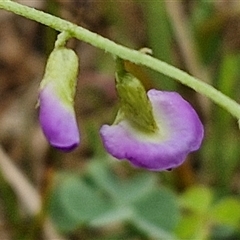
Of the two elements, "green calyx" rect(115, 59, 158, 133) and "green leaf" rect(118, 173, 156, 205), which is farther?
"green leaf" rect(118, 173, 156, 205)

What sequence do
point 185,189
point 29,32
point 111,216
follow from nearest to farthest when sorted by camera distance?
point 111,216, point 185,189, point 29,32

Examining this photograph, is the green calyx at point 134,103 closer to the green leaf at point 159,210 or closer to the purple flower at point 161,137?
the purple flower at point 161,137

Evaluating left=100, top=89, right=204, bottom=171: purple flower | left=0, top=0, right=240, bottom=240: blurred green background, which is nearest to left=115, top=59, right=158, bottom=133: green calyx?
left=100, top=89, right=204, bottom=171: purple flower

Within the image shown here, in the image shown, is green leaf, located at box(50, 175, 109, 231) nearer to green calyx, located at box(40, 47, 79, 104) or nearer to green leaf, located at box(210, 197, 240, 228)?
green leaf, located at box(210, 197, 240, 228)

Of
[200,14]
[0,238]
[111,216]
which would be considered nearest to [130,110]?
[111,216]

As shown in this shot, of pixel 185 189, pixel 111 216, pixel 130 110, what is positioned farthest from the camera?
pixel 185 189

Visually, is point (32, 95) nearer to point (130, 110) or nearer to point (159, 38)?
point (159, 38)

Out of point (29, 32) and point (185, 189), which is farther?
point (29, 32)
